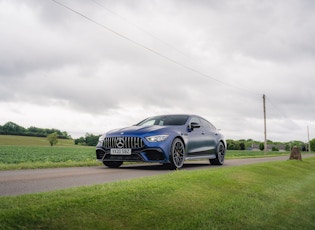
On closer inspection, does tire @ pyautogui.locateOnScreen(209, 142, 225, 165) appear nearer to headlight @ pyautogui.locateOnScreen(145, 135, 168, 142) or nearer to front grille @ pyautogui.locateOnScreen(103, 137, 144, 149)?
headlight @ pyautogui.locateOnScreen(145, 135, 168, 142)

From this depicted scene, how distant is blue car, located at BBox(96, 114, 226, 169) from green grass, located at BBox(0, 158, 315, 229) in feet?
5.37

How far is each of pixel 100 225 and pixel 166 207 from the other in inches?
52.2

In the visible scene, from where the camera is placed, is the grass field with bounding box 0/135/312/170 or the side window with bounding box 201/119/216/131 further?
the side window with bounding box 201/119/216/131

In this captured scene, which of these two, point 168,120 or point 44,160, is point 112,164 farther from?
point 44,160

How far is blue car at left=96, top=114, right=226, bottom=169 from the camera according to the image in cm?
909

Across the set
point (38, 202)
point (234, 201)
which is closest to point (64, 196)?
point (38, 202)

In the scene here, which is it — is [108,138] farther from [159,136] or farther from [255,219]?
[255,219]

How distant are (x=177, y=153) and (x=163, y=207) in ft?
15.5

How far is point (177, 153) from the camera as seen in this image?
31.8 feet

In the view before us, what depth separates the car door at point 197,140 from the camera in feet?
34.2

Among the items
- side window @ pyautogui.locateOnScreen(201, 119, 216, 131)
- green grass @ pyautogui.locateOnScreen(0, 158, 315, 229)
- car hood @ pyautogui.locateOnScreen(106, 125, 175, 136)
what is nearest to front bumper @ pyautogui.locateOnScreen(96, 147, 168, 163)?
car hood @ pyautogui.locateOnScreen(106, 125, 175, 136)

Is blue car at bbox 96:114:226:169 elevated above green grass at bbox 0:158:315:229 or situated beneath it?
elevated above

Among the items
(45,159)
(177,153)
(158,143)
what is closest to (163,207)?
(158,143)

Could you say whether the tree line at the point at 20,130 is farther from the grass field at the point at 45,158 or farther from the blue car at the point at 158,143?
the blue car at the point at 158,143
